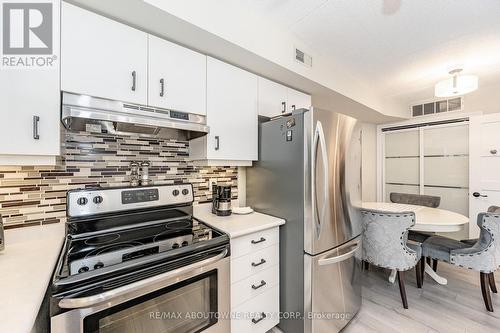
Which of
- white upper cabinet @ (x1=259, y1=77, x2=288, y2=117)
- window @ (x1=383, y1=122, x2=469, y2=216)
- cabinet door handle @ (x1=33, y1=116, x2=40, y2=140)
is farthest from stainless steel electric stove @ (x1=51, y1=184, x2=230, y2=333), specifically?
window @ (x1=383, y1=122, x2=469, y2=216)

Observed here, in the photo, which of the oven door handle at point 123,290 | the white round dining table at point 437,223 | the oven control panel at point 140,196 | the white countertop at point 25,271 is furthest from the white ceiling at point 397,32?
the white countertop at point 25,271

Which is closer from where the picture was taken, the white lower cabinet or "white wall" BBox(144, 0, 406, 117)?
"white wall" BBox(144, 0, 406, 117)

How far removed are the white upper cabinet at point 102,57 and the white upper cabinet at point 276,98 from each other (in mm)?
1016

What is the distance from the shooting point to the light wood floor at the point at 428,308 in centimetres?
177

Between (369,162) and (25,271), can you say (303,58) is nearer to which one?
(25,271)

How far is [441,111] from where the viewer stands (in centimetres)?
360

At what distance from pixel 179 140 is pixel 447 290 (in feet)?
10.5

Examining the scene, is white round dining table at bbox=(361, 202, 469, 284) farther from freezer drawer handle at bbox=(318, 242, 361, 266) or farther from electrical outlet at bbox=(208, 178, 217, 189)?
electrical outlet at bbox=(208, 178, 217, 189)

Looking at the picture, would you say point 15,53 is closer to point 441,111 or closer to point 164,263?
point 164,263

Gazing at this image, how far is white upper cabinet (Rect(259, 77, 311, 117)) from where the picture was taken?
1.99 meters

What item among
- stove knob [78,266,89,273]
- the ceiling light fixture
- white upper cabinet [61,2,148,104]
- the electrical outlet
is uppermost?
the ceiling light fixture

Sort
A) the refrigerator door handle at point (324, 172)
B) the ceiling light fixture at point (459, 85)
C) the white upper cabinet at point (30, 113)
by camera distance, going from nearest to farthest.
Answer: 1. the white upper cabinet at point (30, 113)
2. the refrigerator door handle at point (324, 172)
3. the ceiling light fixture at point (459, 85)

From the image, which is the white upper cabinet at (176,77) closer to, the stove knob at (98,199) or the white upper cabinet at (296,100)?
the stove knob at (98,199)

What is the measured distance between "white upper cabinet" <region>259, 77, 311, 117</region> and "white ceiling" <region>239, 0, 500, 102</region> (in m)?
0.45
